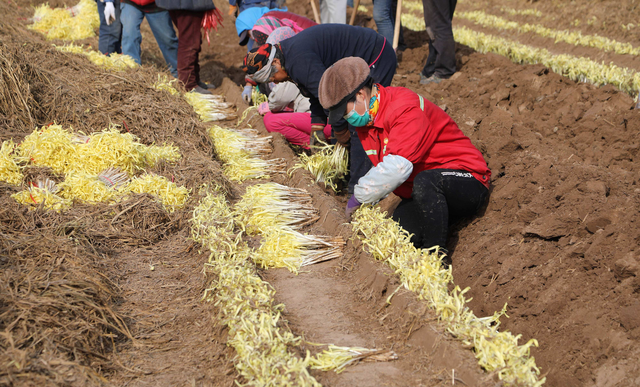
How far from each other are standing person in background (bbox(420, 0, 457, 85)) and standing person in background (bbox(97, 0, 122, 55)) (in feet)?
15.4

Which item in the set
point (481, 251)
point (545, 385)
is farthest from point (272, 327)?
point (481, 251)

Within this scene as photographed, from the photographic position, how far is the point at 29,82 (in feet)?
16.9

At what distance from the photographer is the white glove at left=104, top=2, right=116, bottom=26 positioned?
7.51 meters

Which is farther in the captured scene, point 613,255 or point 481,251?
point 481,251

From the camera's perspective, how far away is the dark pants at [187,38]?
23.7 ft

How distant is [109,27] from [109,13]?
1.30 feet

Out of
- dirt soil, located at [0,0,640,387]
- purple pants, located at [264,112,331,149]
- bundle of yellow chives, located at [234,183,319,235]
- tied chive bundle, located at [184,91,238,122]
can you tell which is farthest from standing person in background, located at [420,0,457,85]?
bundle of yellow chives, located at [234,183,319,235]

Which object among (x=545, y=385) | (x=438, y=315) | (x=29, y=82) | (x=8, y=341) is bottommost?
(x=545, y=385)

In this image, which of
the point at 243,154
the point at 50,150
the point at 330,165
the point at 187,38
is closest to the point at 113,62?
the point at 187,38

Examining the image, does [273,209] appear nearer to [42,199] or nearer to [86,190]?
[86,190]

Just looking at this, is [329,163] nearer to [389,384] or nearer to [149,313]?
[149,313]

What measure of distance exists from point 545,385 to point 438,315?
0.66 metres

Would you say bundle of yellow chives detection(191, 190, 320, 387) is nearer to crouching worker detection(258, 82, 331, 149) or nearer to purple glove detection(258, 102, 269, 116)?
crouching worker detection(258, 82, 331, 149)

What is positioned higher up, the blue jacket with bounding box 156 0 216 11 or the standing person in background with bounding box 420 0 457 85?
the blue jacket with bounding box 156 0 216 11
